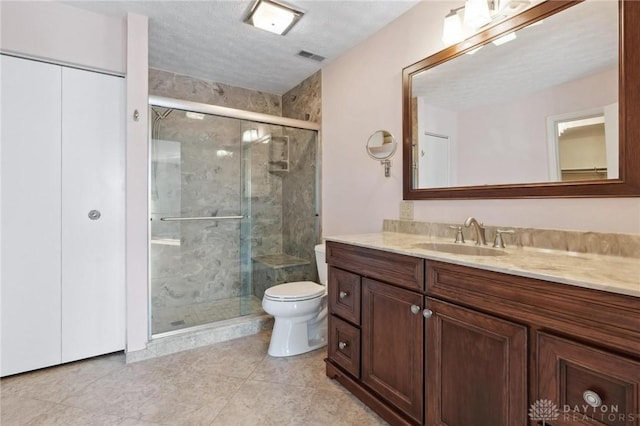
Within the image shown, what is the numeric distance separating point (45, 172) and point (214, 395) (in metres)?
1.68

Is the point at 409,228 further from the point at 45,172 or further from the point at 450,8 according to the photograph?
the point at 45,172

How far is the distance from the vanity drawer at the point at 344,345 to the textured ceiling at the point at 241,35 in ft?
6.27

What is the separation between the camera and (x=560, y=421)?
2.78 feet

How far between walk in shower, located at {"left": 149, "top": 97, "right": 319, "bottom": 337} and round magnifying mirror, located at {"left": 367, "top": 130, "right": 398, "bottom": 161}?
2.59 ft

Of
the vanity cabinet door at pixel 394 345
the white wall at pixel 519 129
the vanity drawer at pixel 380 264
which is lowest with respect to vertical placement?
the vanity cabinet door at pixel 394 345

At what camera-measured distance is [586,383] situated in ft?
2.63

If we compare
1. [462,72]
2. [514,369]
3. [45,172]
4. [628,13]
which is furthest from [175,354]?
[628,13]

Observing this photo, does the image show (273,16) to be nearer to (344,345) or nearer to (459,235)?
(459,235)

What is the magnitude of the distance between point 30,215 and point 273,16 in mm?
1936

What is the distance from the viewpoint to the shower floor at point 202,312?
227cm

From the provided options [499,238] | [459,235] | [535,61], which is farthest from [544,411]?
[535,61]

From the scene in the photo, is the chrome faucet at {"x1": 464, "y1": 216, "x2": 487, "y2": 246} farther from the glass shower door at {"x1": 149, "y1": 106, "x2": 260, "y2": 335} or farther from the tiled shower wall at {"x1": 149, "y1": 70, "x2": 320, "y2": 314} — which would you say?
the glass shower door at {"x1": 149, "y1": 106, "x2": 260, "y2": 335}

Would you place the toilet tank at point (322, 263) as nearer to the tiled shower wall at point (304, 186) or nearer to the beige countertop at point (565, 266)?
the tiled shower wall at point (304, 186)

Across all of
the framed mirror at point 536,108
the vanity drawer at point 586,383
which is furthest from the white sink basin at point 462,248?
the vanity drawer at point 586,383
